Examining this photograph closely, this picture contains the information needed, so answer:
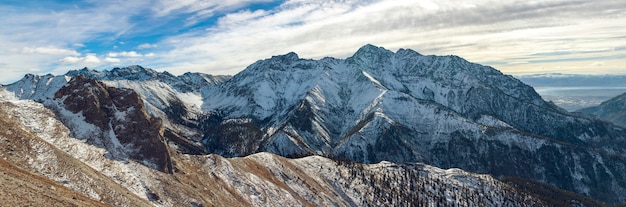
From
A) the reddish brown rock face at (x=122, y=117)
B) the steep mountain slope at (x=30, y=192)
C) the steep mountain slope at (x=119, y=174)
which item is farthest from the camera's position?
the reddish brown rock face at (x=122, y=117)

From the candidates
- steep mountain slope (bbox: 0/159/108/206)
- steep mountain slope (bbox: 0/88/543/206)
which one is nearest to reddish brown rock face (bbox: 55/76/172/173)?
steep mountain slope (bbox: 0/88/543/206)

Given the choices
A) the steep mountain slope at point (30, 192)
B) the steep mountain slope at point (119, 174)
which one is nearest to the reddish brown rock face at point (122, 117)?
the steep mountain slope at point (119, 174)

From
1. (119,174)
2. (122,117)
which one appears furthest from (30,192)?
(122,117)

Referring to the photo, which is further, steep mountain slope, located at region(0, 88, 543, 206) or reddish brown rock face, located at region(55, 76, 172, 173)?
reddish brown rock face, located at region(55, 76, 172, 173)

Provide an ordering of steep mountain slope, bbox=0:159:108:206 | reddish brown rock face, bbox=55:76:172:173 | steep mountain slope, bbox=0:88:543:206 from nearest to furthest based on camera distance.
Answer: steep mountain slope, bbox=0:159:108:206 < steep mountain slope, bbox=0:88:543:206 < reddish brown rock face, bbox=55:76:172:173

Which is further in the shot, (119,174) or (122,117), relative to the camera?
(122,117)

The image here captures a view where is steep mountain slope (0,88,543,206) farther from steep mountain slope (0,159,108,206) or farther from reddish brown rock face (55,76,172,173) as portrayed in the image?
reddish brown rock face (55,76,172,173)

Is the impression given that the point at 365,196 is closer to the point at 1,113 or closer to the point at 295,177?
the point at 295,177

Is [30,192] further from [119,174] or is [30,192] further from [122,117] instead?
[122,117]

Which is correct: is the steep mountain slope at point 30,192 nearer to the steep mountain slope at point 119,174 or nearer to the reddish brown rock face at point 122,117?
the steep mountain slope at point 119,174

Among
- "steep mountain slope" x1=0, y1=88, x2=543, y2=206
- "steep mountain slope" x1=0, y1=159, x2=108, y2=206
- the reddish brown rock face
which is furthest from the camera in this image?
the reddish brown rock face
